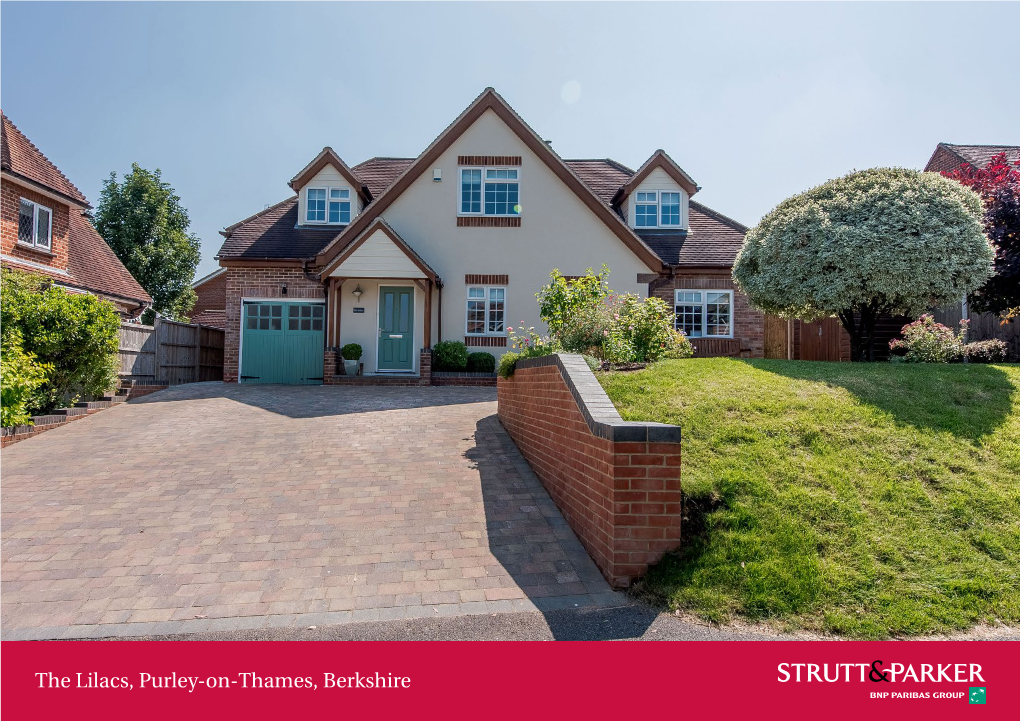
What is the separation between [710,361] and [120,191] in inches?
1254

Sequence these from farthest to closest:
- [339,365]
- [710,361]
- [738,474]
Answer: [339,365] → [710,361] → [738,474]

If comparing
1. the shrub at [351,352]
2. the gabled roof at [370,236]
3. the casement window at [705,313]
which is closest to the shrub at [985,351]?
the casement window at [705,313]

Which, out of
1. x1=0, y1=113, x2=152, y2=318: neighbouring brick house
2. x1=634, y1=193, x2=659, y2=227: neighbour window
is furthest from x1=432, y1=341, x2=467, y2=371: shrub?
x1=0, y1=113, x2=152, y2=318: neighbouring brick house

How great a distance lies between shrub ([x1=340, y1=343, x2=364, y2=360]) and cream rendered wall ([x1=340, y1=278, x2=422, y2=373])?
649 mm

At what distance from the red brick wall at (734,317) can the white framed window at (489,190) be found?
16.2 ft

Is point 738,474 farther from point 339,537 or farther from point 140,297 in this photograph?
point 140,297

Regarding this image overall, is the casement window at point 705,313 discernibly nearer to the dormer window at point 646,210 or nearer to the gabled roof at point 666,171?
the dormer window at point 646,210

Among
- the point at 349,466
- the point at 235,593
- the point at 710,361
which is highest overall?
the point at 710,361

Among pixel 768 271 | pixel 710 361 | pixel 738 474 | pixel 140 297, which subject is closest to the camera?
pixel 738 474

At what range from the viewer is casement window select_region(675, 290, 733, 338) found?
53.6ft

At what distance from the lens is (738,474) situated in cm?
Answer: 498

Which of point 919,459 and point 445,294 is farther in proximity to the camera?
point 445,294

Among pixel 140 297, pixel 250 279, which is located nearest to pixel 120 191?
pixel 140 297

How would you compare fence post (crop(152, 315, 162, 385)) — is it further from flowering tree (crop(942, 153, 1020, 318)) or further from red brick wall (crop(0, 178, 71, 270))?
flowering tree (crop(942, 153, 1020, 318))
